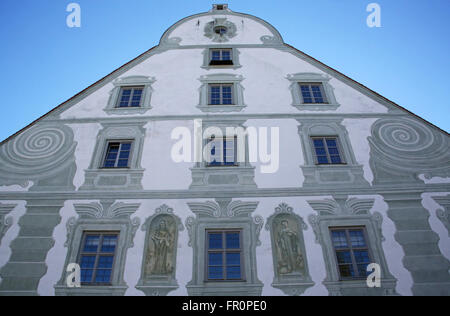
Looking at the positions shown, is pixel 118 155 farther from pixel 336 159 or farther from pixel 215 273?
pixel 336 159

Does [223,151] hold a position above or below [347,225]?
above

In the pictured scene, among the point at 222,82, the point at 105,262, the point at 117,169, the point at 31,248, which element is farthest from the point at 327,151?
the point at 31,248

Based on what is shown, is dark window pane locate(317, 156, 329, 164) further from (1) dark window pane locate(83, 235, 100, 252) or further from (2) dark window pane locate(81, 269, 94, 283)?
(2) dark window pane locate(81, 269, 94, 283)

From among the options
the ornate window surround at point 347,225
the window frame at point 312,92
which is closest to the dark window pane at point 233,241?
the ornate window surround at point 347,225

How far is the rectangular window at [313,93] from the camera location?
12367 mm

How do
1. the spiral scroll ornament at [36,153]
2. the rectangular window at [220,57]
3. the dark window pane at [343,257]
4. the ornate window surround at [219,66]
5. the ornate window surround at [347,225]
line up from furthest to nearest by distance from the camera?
the rectangular window at [220,57], the ornate window surround at [219,66], the spiral scroll ornament at [36,153], the dark window pane at [343,257], the ornate window surround at [347,225]

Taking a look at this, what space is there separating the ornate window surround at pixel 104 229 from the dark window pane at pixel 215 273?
74.7 inches

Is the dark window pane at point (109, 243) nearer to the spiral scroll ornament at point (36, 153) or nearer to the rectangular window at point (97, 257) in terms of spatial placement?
the rectangular window at point (97, 257)

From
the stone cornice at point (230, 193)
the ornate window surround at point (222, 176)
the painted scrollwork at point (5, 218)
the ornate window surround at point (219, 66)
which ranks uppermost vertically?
the ornate window surround at point (219, 66)

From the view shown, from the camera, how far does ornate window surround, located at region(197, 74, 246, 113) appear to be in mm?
11945

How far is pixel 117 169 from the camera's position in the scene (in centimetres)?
1017

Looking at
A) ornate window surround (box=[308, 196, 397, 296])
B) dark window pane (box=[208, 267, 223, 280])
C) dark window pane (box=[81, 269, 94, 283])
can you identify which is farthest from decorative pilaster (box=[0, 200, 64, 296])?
ornate window surround (box=[308, 196, 397, 296])

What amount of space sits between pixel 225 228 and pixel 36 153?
624cm
